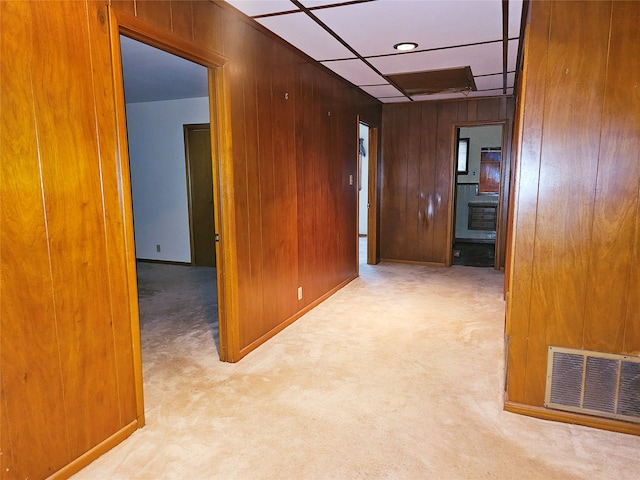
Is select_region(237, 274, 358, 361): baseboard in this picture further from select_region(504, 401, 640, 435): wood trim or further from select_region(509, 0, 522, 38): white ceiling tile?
select_region(509, 0, 522, 38): white ceiling tile

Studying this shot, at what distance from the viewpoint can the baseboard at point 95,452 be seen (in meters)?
1.79

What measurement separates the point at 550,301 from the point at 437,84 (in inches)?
131

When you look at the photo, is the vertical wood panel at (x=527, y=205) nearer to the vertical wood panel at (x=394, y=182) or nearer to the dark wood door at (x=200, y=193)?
the vertical wood panel at (x=394, y=182)

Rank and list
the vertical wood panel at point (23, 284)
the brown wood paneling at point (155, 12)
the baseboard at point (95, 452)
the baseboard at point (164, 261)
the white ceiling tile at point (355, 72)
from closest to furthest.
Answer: the vertical wood panel at point (23, 284) → the baseboard at point (95, 452) → the brown wood paneling at point (155, 12) → the white ceiling tile at point (355, 72) → the baseboard at point (164, 261)

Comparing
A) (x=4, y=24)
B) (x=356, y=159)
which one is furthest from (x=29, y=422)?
(x=356, y=159)

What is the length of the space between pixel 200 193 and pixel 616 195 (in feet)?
16.8

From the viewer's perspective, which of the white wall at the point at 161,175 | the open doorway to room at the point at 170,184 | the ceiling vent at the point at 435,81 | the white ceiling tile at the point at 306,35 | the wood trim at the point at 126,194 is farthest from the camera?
the white wall at the point at 161,175

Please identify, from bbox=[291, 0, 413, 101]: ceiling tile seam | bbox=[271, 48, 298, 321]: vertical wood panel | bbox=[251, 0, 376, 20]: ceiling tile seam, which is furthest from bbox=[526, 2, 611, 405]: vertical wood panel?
bbox=[271, 48, 298, 321]: vertical wood panel

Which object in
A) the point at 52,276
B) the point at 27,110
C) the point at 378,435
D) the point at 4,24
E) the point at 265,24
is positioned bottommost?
the point at 378,435

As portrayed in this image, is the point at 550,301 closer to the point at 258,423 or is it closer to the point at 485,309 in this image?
the point at 258,423

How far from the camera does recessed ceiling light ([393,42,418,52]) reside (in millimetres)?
3318

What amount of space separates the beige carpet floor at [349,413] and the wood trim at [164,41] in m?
Result: 1.96

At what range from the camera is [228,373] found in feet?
9.16

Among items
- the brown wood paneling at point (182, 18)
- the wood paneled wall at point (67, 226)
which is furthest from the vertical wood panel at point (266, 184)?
the brown wood paneling at point (182, 18)
